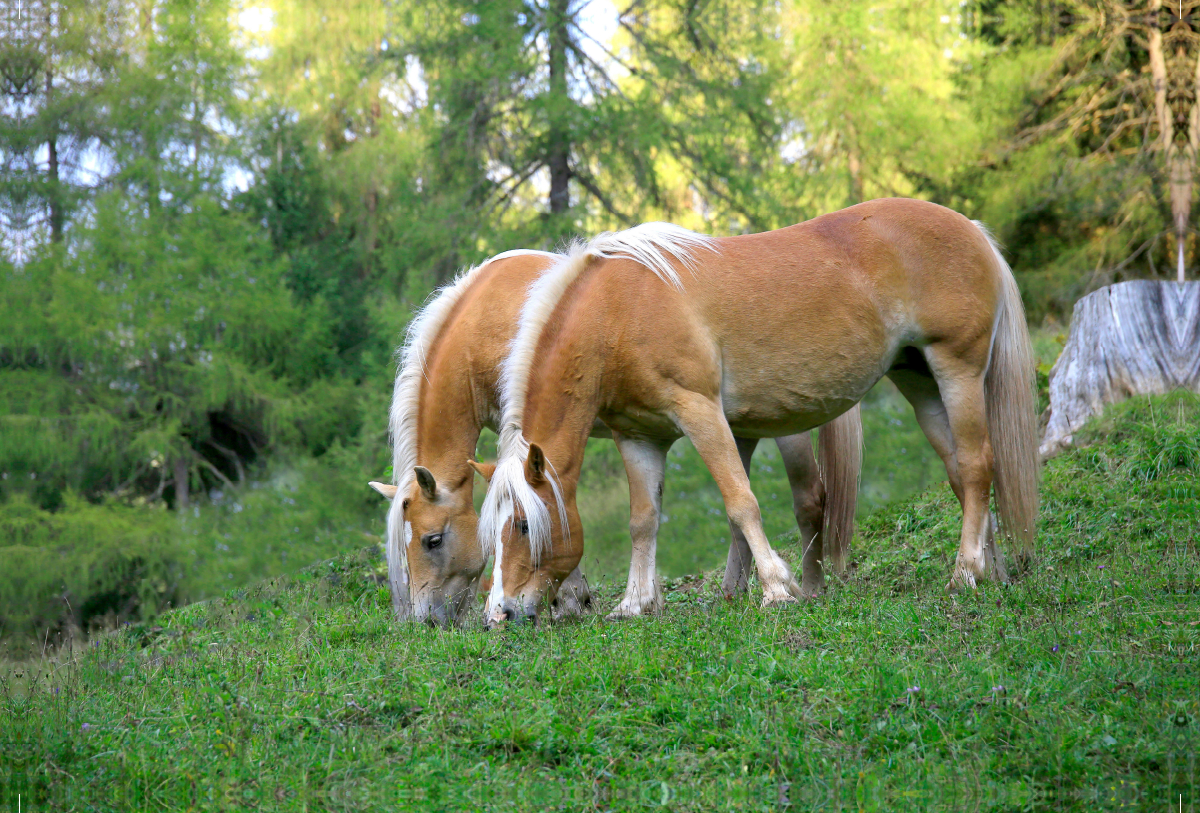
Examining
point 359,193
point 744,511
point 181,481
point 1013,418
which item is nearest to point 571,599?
point 744,511

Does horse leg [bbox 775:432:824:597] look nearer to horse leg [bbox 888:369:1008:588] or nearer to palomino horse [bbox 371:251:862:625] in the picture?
palomino horse [bbox 371:251:862:625]

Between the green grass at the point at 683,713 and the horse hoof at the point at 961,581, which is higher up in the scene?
the green grass at the point at 683,713

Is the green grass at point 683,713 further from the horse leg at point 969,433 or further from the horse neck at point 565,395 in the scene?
the horse neck at point 565,395

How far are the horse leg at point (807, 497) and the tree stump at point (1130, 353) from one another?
10.5 ft

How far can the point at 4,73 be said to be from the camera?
1997cm

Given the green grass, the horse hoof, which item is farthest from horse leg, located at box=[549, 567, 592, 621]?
the horse hoof

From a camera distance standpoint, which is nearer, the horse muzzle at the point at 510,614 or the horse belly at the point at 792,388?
the horse muzzle at the point at 510,614

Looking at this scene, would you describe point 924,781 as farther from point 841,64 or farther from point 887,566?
point 841,64

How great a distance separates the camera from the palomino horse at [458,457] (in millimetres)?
5953

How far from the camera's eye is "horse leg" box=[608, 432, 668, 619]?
5469 millimetres

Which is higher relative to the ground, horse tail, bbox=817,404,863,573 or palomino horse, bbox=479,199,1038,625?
palomino horse, bbox=479,199,1038,625

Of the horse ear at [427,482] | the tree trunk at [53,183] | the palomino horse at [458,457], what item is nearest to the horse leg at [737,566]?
the palomino horse at [458,457]

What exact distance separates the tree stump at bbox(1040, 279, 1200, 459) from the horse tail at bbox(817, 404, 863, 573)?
2.93 meters

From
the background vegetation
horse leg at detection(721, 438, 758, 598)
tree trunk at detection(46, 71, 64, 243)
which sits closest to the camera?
horse leg at detection(721, 438, 758, 598)
